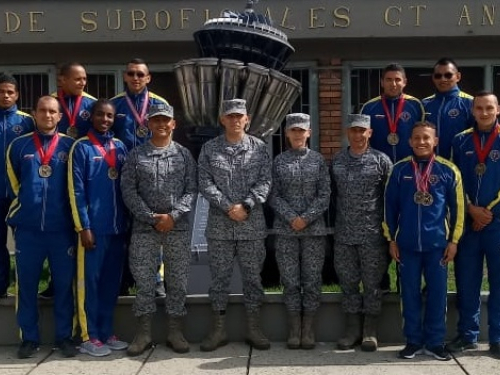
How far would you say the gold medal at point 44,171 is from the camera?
4.96 meters

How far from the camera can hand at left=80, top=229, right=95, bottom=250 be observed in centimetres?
498

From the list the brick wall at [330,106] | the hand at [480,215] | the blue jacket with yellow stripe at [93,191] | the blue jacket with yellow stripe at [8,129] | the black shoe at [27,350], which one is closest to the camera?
the hand at [480,215]

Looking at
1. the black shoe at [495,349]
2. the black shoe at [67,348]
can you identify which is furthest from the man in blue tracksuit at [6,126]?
the black shoe at [495,349]

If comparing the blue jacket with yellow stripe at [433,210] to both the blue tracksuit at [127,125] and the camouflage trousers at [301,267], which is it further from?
the blue tracksuit at [127,125]

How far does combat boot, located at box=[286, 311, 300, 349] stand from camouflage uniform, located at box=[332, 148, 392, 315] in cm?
37

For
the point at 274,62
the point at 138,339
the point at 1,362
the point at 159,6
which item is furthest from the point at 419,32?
the point at 1,362

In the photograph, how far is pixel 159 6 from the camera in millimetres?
9180

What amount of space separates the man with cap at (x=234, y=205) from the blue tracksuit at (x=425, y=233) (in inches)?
34.7

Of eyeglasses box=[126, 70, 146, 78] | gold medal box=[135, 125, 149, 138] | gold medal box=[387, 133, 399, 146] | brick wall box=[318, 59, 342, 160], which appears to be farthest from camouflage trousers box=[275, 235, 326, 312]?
brick wall box=[318, 59, 342, 160]

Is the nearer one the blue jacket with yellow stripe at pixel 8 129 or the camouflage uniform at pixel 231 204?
the camouflage uniform at pixel 231 204

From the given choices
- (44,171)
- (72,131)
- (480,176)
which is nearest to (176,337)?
(44,171)

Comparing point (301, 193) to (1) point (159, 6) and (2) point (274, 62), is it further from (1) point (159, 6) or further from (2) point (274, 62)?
(1) point (159, 6)

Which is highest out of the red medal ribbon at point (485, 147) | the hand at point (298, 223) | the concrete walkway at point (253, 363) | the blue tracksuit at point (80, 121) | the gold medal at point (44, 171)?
the blue tracksuit at point (80, 121)

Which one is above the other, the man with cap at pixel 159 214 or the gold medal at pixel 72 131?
the gold medal at pixel 72 131
